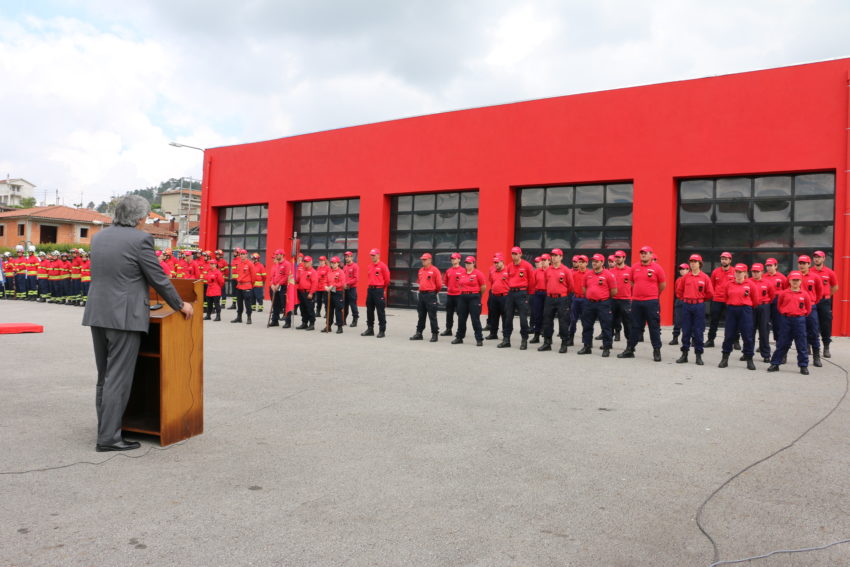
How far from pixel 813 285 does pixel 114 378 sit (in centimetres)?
1153

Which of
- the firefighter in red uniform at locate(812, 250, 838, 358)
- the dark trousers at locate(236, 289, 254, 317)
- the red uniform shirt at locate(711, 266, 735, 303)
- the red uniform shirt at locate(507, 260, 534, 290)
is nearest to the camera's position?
the firefighter in red uniform at locate(812, 250, 838, 358)

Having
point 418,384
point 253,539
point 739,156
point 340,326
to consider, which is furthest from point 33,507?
point 739,156

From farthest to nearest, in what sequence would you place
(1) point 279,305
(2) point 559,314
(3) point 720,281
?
(1) point 279,305 → (3) point 720,281 → (2) point 559,314

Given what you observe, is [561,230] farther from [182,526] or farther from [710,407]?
[182,526]

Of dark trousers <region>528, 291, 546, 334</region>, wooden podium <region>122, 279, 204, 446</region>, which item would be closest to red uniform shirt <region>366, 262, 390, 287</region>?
dark trousers <region>528, 291, 546, 334</region>

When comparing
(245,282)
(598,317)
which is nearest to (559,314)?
(598,317)

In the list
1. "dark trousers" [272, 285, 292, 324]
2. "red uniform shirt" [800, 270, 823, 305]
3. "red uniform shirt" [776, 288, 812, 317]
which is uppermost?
"red uniform shirt" [800, 270, 823, 305]

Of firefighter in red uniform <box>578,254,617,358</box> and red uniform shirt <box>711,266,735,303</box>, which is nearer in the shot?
firefighter in red uniform <box>578,254,617,358</box>

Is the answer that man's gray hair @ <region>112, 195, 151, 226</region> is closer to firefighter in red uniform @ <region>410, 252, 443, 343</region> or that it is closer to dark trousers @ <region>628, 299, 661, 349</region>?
dark trousers @ <region>628, 299, 661, 349</region>

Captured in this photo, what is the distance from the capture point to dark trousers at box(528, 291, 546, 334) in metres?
13.2

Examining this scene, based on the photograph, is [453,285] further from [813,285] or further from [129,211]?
[129,211]

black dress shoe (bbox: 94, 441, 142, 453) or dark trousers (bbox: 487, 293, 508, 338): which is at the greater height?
dark trousers (bbox: 487, 293, 508, 338)

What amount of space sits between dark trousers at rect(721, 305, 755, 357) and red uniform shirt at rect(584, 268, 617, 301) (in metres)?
1.98

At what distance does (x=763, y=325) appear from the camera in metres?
11.2
